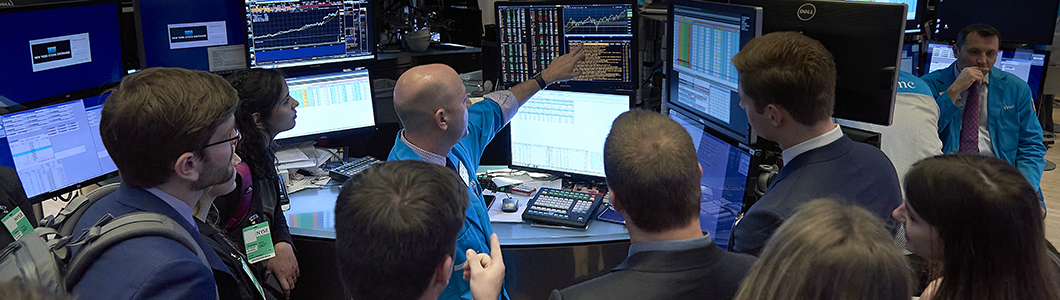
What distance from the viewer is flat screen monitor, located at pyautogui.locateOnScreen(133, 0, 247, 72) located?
2.71m

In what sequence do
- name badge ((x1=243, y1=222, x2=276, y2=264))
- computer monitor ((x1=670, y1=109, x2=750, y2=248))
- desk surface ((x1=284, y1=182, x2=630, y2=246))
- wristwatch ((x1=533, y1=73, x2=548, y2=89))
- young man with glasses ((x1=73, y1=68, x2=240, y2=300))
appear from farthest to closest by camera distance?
wristwatch ((x1=533, y1=73, x2=548, y2=89)), desk surface ((x1=284, y1=182, x2=630, y2=246)), name badge ((x1=243, y1=222, x2=276, y2=264)), computer monitor ((x1=670, y1=109, x2=750, y2=248)), young man with glasses ((x1=73, y1=68, x2=240, y2=300))

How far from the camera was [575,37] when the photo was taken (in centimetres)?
271

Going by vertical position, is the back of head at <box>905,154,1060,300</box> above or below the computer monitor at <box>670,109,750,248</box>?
above

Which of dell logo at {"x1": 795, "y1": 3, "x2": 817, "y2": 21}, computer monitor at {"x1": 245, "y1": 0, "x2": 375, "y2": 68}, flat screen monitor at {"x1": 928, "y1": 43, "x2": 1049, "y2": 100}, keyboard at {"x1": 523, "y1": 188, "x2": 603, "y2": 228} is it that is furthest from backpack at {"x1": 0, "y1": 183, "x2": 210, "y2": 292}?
flat screen monitor at {"x1": 928, "y1": 43, "x2": 1049, "y2": 100}

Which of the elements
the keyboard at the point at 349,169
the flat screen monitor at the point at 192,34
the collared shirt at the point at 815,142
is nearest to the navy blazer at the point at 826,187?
the collared shirt at the point at 815,142

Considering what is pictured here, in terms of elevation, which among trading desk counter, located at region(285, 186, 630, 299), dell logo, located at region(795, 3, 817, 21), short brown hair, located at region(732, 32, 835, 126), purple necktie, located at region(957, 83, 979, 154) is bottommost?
trading desk counter, located at region(285, 186, 630, 299)

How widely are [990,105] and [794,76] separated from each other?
233cm

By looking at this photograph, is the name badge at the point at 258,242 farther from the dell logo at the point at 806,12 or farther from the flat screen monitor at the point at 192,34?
the dell logo at the point at 806,12

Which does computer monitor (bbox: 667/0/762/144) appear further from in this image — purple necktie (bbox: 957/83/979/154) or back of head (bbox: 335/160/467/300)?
purple necktie (bbox: 957/83/979/154)

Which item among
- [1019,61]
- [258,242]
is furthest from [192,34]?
[1019,61]

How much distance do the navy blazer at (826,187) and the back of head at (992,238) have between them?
40 cm

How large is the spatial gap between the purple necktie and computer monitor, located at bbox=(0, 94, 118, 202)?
3.59m

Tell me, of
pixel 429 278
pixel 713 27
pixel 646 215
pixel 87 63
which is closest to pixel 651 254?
pixel 646 215

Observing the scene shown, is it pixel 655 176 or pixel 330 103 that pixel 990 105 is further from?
pixel 330 103
